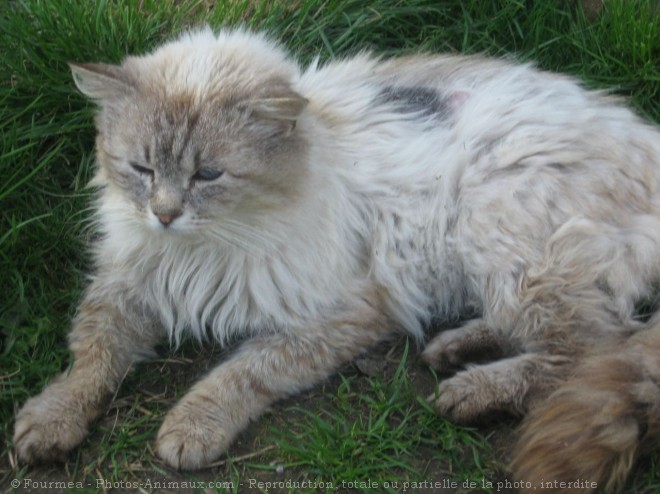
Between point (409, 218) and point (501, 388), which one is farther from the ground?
point (409, 218)

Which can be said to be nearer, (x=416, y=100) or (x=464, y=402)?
(x=464, y=402)

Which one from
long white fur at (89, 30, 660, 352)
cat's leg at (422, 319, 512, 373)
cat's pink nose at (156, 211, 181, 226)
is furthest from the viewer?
cat's leg at (422, 319, 512, 373)

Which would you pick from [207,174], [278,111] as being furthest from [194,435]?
[278,111]

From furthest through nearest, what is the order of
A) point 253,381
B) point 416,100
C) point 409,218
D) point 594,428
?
point 416,100 < point 409,218 < point 253,381 < point 594,428

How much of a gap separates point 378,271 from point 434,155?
0.54 m

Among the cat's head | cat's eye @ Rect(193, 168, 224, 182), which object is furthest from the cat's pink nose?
cat's eye @ Rect(193, 168, 224, 182)

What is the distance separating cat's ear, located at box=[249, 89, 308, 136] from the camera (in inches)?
123

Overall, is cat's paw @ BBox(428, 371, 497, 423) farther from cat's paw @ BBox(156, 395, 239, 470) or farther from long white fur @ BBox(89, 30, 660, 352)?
cat's paw @ BBox(156, 395, 239, 470)

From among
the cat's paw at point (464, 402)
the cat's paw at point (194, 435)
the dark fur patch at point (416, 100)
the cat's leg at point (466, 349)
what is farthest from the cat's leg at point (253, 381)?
the dark fur patch at point (416, 100)

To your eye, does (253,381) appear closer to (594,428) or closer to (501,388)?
(501,388)

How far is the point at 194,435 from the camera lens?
3.12 meters

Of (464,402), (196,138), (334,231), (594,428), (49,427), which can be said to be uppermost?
(196,138)

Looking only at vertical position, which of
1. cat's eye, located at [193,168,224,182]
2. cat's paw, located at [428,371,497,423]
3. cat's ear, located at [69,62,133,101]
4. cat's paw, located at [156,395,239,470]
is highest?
cat's ear, located at [69,62,133,101]

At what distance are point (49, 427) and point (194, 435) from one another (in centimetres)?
52
